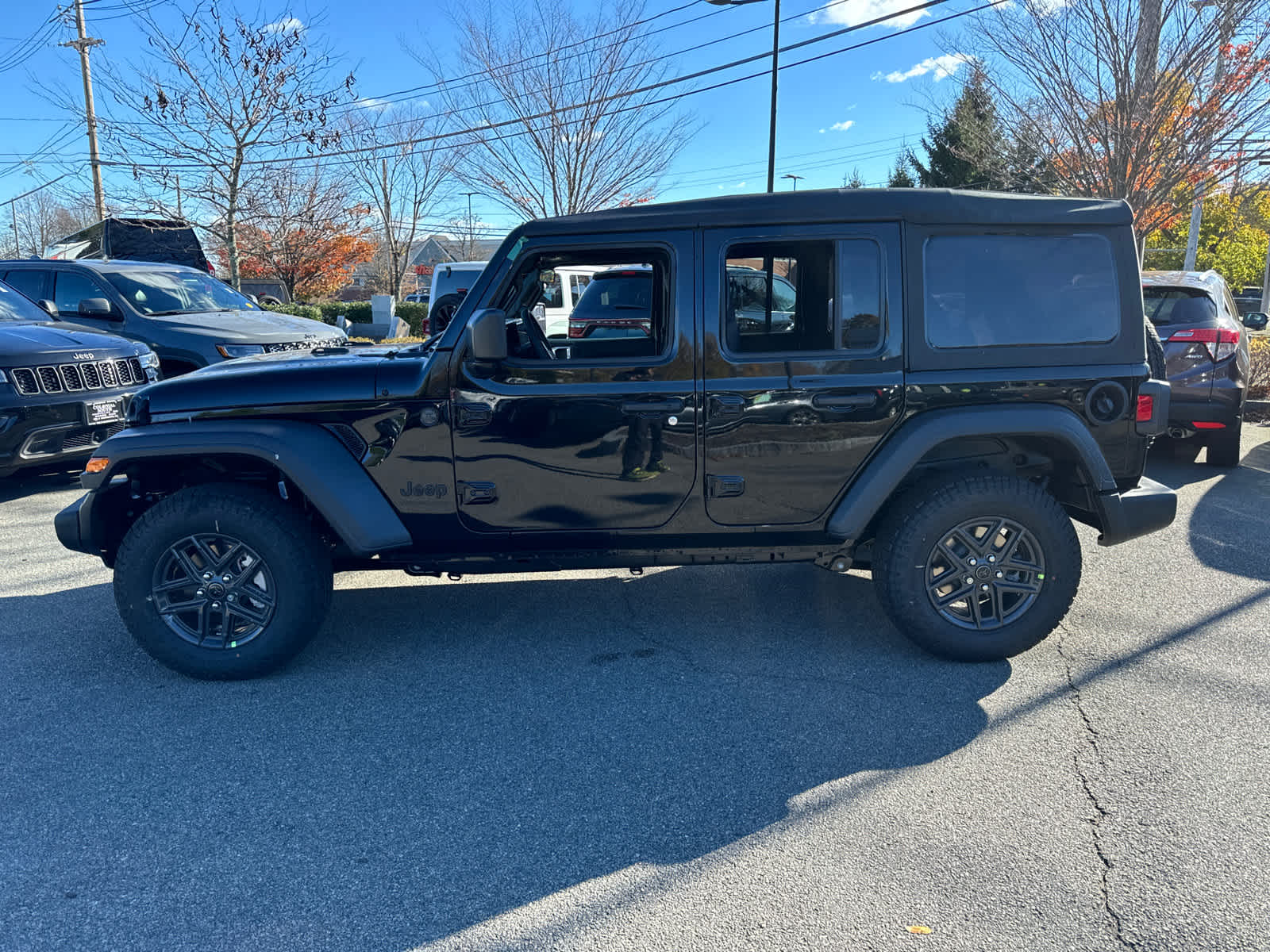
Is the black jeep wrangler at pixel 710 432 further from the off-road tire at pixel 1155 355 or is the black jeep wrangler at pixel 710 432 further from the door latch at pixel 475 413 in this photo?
the off-road tire at pixel 1155 355

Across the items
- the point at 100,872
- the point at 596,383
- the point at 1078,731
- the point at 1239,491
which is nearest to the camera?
the point at 100,872

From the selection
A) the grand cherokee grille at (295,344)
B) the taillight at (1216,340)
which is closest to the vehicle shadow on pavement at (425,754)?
the grand cherokee grille at (295,344)

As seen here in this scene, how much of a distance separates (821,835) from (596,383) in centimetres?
190

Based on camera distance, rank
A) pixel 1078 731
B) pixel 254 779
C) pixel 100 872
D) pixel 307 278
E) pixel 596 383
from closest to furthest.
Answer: pixel 100 872 → pixel 254 779 → pixel 1078 731 → pixel 596 383 → pixel 307 278

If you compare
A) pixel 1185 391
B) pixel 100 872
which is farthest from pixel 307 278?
pixel 100 872

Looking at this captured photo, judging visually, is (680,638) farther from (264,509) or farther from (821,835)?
(264,509)

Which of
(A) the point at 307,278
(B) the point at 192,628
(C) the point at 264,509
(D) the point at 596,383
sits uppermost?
(A) the point at 307,278

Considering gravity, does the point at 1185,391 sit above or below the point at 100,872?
above

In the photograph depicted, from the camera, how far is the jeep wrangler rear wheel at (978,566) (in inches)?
147

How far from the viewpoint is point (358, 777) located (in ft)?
9.98

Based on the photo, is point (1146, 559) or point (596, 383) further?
point (1146, 559)

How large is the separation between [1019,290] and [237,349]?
7.15 m

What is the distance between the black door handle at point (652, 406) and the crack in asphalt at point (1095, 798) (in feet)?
6.42

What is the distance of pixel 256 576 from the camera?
375cm
